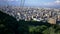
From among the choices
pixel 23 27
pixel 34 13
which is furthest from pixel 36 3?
pixel 23 27

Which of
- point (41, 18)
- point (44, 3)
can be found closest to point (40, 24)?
point (41, 18)

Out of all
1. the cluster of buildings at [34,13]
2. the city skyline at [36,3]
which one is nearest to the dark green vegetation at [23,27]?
the cluster of buildings at [34,13]

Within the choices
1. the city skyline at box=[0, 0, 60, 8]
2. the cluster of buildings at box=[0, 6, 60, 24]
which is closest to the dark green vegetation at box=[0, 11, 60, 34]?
the cluster of buildings at box=[0, 6, 60, 24]

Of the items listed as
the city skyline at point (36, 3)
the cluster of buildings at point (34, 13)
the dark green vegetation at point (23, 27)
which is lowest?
the dark green vegetation at point (23, 27)

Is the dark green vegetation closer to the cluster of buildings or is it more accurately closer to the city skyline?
the cluster of buildings

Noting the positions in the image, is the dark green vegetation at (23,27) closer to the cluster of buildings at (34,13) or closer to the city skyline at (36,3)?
the cluster of buildings at (34,13)

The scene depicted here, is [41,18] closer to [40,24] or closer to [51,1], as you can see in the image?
[40,24]

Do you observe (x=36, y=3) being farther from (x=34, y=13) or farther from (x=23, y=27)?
(x=23, y=27)
